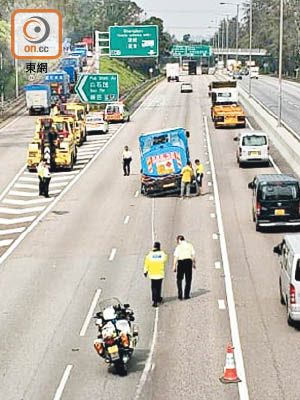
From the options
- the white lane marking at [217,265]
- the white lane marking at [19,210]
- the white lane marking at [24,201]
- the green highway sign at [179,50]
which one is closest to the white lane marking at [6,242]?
the white lane marking at [19,210]

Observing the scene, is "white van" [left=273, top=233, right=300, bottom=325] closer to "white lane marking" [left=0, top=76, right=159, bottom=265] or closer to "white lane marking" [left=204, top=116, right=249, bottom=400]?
"white lane marking" [left=204, top=116, right=249, bottom=400]

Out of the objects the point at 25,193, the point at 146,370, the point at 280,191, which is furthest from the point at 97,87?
the point at 146,370

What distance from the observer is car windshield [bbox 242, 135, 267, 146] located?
4753 cm

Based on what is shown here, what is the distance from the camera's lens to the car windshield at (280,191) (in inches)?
1235

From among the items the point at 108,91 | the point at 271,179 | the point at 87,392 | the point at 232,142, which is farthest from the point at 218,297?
the point at 108,91

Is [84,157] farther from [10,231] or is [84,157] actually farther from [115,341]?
[115,341]

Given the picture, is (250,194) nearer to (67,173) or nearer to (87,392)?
(67,173)

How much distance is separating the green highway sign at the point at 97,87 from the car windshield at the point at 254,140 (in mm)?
25518

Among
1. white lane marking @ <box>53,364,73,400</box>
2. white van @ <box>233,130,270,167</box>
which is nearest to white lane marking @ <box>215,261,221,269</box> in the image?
white lane marking @ <box>53,364,73,400</box>

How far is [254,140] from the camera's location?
157 feet

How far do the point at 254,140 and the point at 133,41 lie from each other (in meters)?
31.3

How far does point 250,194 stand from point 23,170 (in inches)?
574

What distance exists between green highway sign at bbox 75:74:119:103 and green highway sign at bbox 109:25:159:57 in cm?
515

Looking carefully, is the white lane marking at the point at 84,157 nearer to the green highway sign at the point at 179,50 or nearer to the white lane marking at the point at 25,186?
the white lane marking at the point at 25,186
